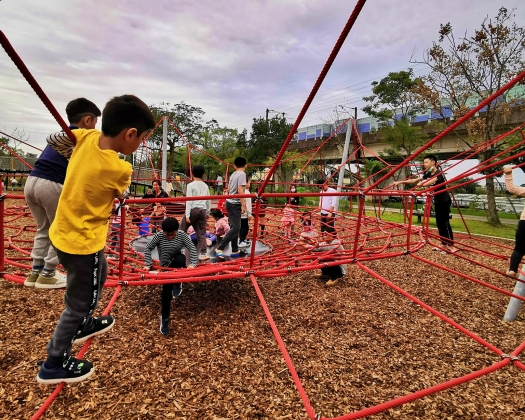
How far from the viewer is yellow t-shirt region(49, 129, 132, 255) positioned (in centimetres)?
131

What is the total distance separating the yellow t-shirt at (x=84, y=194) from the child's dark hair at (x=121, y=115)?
3.6 inches

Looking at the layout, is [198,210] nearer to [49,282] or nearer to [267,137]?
[49,282]

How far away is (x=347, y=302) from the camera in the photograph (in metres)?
3.77

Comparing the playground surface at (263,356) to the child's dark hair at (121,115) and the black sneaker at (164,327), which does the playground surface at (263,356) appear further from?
the child's dark hair at (121,115)

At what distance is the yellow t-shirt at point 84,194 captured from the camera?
1307 mm

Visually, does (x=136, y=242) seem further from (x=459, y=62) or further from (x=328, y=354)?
(x=459, y=62)

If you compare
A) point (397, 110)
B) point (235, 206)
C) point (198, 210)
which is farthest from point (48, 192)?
point (397, 110)

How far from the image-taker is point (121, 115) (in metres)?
1.31

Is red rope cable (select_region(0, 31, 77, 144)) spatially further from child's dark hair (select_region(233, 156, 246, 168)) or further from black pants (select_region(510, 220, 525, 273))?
black pants (select_region(510, 220, 525, 273))

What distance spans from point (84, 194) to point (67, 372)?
2.49ft

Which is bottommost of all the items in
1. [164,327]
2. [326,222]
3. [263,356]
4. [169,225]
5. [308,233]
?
[263,356]

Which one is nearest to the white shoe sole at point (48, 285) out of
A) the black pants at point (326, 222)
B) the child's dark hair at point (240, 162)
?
the child's dark hair at point (240, 162)

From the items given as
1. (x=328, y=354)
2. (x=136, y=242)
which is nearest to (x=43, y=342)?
(x=136, y=242)

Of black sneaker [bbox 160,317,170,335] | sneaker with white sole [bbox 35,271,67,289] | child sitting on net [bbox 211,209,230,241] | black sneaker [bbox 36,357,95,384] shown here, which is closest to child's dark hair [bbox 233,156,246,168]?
child sitting on net [bbox 211,209,230,241]
